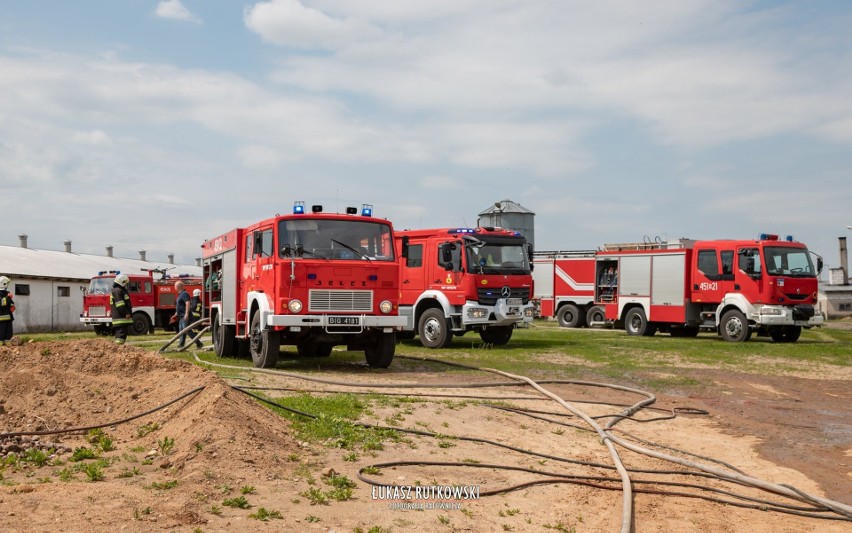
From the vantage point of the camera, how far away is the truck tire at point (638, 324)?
2548 cm

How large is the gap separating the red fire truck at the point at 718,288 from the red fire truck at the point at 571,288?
3989 mm

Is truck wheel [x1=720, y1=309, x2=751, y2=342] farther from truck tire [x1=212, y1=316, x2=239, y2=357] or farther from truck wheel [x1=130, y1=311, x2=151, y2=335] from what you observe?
truck wheel [x1=130, y1=311, x2=151, y2=335]

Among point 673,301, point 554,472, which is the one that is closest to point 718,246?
point 673,301

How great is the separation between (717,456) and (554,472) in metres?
2.24

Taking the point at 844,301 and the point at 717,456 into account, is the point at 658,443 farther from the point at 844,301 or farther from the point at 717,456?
the point at 844,301

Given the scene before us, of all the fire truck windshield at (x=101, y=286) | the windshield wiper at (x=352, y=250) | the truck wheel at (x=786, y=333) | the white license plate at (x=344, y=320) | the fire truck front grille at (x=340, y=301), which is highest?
the windshield wiper at (x=352, y=250)

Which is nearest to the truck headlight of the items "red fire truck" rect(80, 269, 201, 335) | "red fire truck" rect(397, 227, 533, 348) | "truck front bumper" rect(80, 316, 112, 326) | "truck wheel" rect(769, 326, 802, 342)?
"red fire truck" rect(397, 227, 533, 348)

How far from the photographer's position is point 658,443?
871 centimetres

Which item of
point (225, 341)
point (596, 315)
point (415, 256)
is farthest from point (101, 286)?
point (596, 315)

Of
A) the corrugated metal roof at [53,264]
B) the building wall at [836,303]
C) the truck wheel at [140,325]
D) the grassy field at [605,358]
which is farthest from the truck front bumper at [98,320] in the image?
the building wall at [836,303]

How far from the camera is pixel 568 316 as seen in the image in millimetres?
32188

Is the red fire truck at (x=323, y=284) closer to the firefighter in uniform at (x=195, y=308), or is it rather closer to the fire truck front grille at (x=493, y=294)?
the fire truck front grille at (x=493, y=294)

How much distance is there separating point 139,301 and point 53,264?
437 inches

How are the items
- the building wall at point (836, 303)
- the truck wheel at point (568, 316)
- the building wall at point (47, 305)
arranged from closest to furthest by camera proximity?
1. the truck wheel at point (568, 316)
2. the building wall at point (47, 305)
3. the building wall at point (836, 303)
